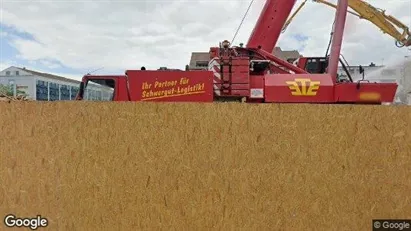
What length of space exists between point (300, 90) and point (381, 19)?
6501mm

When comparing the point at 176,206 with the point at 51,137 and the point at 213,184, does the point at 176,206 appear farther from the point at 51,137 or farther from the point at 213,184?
the point at 51,137

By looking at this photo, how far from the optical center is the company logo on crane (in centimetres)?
612

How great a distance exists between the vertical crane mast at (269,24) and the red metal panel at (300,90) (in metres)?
1.75

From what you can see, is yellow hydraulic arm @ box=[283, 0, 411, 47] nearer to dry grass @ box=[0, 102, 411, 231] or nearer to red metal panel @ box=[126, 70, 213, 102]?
red metal panel @ box=[126, 70, 213, 102]

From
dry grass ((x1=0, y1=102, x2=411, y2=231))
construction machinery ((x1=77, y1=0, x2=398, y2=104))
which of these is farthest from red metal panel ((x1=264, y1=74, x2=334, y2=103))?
dry grass ((x1=0, y1=102, x2=411, y2=231))

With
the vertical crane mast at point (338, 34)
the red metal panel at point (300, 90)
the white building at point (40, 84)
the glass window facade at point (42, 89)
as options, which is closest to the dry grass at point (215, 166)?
the red metal panel at point (300, 90)

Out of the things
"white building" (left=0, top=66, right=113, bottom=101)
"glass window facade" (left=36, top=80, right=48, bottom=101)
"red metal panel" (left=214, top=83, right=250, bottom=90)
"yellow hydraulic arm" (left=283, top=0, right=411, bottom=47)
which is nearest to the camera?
"red metal panel" (left=214, top=83, right=250, bottom=90)

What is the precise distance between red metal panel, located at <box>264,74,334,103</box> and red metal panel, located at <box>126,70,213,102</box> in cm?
142

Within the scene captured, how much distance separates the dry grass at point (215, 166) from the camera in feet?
11.1

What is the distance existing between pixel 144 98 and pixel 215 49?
219 cm

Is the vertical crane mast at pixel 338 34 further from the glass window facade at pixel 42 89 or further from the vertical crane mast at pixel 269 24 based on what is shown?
the glass window facade at pixel 42 89

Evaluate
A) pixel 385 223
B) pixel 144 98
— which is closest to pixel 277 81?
pixel 144 98

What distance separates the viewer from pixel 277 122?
3.38 metres

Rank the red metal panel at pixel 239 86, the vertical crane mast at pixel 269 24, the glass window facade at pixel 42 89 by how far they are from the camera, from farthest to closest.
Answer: the glass window facade at pixel 42 89, the vertical crane mast at pixel 269 24, the red metal panel at pixel 239 86
